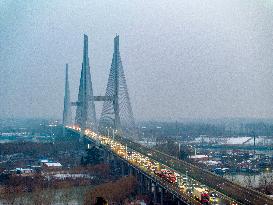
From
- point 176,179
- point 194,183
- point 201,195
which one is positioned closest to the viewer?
point 201,195

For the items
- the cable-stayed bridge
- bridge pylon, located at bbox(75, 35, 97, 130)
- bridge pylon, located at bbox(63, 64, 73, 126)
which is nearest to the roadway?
the cable-stayed bridge

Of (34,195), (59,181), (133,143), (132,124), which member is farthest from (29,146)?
(34,195)

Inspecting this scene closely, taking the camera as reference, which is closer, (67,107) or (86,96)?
(86,96)

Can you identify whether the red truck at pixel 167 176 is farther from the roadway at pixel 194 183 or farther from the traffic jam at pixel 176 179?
the roadway at pixel 194 183

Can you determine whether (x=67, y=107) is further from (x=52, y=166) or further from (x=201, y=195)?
(x=201, y=195)

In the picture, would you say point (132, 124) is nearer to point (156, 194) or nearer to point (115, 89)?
point (115, 89)

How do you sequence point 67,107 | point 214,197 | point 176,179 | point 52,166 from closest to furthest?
point 214,197 → point 176,179 → point 52,166 → point 67,107

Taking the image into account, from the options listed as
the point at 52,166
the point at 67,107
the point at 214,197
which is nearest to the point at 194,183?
the point at 214,197

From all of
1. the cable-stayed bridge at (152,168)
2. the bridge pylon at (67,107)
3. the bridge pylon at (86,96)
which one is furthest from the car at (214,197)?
the bridge pylon at (67,107)

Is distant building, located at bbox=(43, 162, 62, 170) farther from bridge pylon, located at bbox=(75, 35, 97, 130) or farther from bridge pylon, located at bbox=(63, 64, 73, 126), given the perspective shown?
bridge pylon, located at bbox=(63, 64, 73, 126)
